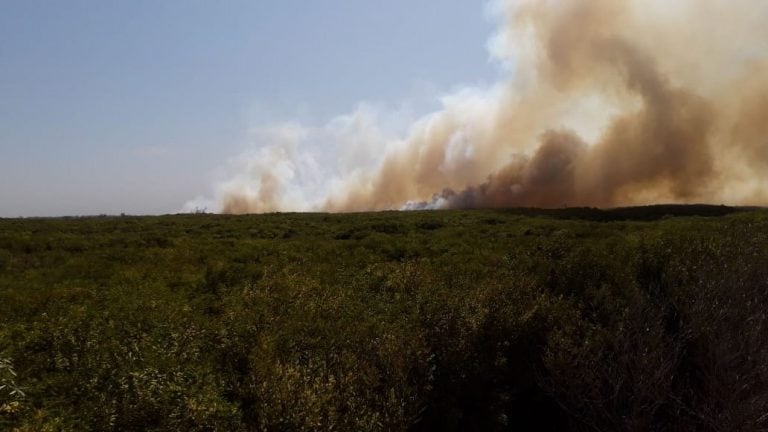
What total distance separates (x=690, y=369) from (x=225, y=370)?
15189 mm

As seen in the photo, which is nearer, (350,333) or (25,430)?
(25,430)

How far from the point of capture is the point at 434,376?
13.4 metres

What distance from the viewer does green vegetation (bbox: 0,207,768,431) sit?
9.31m

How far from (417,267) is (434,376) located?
25.2 ft

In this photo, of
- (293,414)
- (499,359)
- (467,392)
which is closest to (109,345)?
(293,414)

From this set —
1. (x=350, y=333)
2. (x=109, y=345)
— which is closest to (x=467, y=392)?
(x=350, y=333)

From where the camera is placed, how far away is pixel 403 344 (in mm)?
12422

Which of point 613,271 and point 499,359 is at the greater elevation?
point 613,271

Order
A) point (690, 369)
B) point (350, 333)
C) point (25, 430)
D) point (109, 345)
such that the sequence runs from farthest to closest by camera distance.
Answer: point (690, 369)
point (350, 333)
point (109, 345)
point (25, 430)

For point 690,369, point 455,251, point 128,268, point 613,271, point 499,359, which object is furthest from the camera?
point 455,251

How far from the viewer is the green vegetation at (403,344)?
931cm

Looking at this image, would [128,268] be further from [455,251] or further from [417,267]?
[455,251]

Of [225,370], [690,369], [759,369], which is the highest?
[225,370]

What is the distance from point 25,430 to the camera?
7.25 metres
